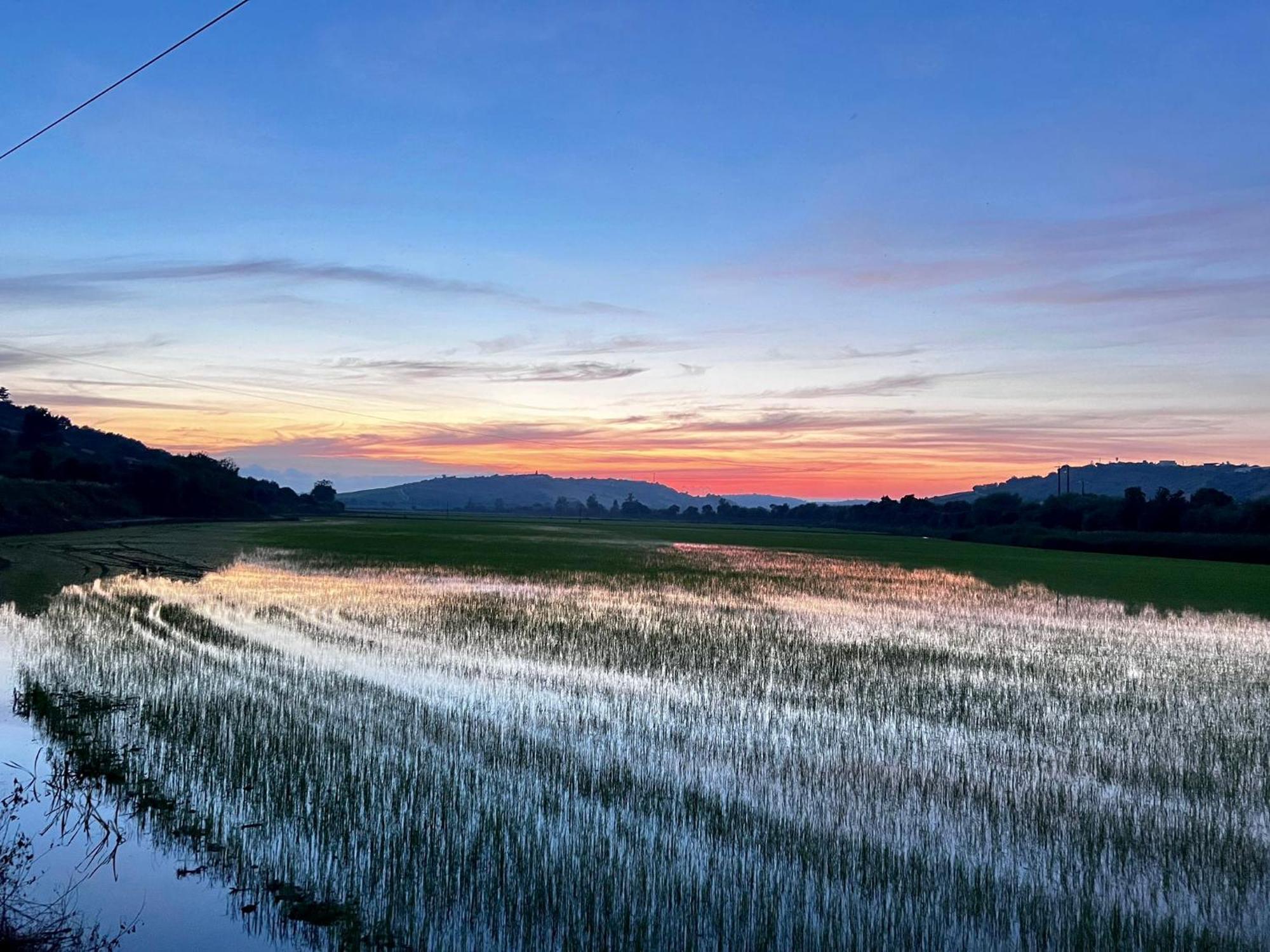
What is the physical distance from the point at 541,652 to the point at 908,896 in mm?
12467

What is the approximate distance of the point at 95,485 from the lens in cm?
9325

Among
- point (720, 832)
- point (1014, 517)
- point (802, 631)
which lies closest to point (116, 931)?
point (720, 832)

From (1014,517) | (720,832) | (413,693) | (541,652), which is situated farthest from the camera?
(1014,517)

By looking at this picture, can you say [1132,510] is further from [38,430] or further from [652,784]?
[38,430]

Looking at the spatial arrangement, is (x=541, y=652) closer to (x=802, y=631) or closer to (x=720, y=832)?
(x=802, y=631)

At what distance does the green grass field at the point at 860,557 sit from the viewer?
41312 mm

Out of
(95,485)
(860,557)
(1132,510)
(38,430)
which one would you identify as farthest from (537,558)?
(38,430)

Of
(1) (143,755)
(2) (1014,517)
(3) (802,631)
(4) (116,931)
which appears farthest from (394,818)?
(2) (1014,517)

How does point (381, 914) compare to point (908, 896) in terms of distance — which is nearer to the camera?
point (381, 914)

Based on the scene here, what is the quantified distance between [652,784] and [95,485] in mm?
98808

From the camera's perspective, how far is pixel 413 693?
15.0m

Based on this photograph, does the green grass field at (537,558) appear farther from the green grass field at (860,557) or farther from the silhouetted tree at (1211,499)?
the silhouetted tree at (1211,499)

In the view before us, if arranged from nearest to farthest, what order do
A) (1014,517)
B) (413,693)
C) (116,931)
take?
(116,931), (413,693), (1014,517)

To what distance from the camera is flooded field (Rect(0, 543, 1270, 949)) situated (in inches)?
282
